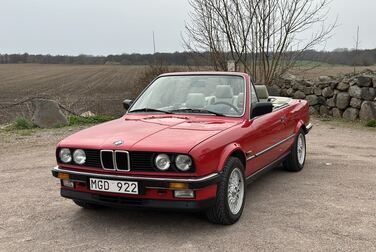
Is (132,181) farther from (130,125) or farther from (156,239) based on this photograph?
(130,125)

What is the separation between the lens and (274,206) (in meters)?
5.10

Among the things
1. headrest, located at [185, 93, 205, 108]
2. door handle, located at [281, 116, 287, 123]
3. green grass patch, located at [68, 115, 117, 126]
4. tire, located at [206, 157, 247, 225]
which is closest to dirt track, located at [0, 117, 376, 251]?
tire, located at [206, 157, 247, 225]

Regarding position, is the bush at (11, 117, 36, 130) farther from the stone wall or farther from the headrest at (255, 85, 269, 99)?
the headrest at (255, 85, 269, 99)

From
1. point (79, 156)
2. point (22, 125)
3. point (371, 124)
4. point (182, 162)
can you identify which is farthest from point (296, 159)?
point (22, 125)

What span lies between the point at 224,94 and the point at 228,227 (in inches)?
68.5

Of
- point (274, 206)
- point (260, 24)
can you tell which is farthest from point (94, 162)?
point (260, 24)

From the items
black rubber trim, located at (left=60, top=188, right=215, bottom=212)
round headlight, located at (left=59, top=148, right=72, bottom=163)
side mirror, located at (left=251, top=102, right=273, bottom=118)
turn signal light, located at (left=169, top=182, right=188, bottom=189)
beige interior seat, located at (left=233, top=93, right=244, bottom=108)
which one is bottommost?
black rubber trim, located at (left=60, top=188, right=215, bottom=212)

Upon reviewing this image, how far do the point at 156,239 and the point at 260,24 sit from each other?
1088 centimetres

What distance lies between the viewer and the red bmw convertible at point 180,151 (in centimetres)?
403

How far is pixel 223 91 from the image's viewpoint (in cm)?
552

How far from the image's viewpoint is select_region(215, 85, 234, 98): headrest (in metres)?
5.48

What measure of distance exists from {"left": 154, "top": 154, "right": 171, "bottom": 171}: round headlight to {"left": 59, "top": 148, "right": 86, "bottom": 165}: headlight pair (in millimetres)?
791

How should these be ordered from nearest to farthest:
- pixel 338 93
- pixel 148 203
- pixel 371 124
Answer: pixel 148 203
pixel 371 124
pixel 338 93

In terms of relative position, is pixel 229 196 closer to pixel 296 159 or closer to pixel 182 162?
pixel 182 162
